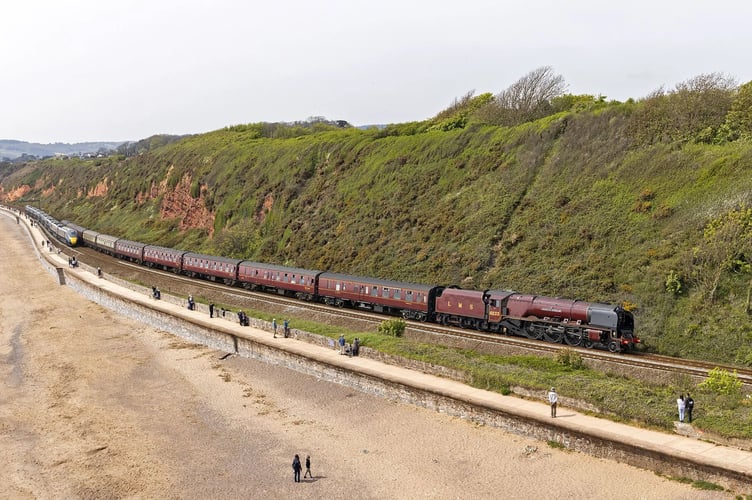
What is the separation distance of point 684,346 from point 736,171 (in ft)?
50.7

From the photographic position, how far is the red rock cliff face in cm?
8689

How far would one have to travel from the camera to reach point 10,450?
24.1 meters

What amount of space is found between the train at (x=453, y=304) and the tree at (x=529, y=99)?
3386 centimetres

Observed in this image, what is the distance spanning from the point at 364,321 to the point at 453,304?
249 inches

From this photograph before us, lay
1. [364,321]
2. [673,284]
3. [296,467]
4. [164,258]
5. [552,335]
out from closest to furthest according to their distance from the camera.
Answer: [296,467] → [552,335] → [673,284] → [364,321] → [164,258]

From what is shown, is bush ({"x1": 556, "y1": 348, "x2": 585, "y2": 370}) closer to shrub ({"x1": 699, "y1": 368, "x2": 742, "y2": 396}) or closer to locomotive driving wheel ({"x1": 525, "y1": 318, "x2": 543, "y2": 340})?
locomotive driving wheel ({"x1": 525, "y1": 318, "x2": 543, "y2": 340})

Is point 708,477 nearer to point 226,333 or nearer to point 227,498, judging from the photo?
point 227,498

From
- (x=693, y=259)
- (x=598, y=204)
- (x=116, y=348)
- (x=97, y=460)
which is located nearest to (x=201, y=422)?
(x=97, y=460)

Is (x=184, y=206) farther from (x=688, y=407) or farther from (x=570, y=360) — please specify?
(x=688, y=407)

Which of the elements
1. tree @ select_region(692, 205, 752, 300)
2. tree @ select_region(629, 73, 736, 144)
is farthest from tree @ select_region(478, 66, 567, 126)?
tree @ select_region(692, 205, 752, 300)

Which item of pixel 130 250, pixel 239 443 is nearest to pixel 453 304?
pixel 239 443

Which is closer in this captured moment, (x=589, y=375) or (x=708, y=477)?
(x=708, y=477)

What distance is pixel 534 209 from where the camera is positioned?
4766 cm

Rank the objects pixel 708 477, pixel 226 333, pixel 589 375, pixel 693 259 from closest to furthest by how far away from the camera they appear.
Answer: pixel 708 477 → pixel 589 375 → pixel 693 259 → pixel 226 333
